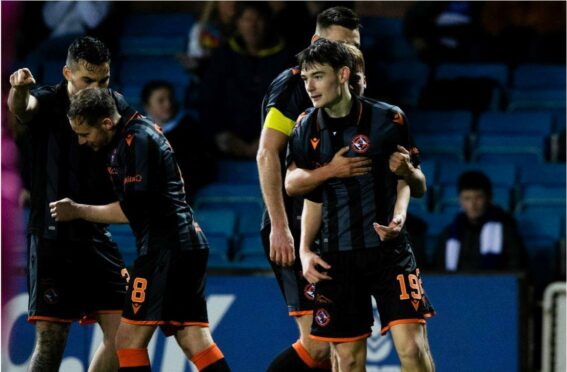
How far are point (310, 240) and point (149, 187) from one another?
0.72 meters

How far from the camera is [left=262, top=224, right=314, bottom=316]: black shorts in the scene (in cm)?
576

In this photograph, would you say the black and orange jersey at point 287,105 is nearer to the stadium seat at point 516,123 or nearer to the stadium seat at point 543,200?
the stadium seat at point 543,200

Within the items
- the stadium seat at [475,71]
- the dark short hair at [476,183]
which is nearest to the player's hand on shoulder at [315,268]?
the dark short hair at [476,183]

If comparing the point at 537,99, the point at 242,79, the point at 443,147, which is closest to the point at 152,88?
the point at 242,79

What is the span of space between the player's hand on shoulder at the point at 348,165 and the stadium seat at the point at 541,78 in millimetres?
5237

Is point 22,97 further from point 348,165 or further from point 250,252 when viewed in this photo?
point 250,252

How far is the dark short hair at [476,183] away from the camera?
26.9 feet

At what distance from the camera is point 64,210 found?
5590mm

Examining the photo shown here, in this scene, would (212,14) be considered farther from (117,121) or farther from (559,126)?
(117,121)

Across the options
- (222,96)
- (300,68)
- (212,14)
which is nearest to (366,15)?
(212,14)

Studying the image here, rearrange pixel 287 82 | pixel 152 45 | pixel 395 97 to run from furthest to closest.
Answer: pixel 152 45, pixel 395 97, pixel 287 82

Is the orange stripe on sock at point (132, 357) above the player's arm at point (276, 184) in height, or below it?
below

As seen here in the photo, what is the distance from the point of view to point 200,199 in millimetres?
9320

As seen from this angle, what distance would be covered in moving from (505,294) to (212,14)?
4486 mm
